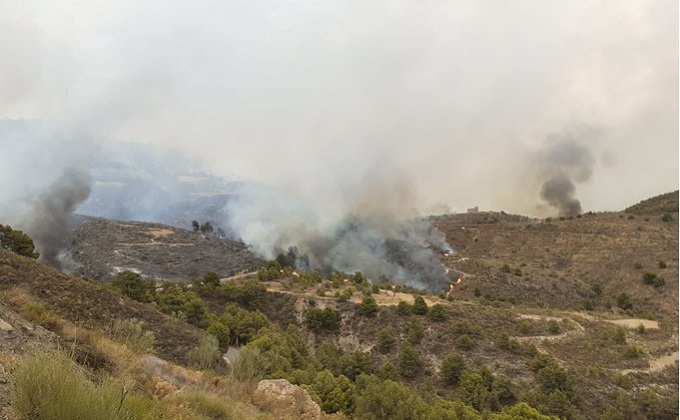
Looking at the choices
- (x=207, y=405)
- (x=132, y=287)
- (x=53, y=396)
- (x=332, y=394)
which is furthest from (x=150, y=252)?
(x=53, y=396)

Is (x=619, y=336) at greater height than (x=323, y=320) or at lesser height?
lesser

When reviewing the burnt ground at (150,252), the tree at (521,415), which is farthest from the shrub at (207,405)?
the burnt ground at (150,252)

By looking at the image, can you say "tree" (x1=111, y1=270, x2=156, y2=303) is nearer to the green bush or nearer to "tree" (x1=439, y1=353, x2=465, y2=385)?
"tree" (x1=439, y1=353, x2=465, y2=385)

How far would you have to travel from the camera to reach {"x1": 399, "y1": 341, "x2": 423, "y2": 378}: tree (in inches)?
1304

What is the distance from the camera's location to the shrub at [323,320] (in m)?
43.0

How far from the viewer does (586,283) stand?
7450cm

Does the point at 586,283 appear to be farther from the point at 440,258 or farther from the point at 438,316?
the point at 438,316

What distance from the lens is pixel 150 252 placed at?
6731cm

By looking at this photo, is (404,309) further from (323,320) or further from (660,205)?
(660,205)

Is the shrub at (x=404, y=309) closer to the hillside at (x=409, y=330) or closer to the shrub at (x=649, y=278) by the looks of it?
the hillside at (x=409, y=330)

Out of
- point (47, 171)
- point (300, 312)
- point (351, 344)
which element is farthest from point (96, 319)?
point (47, 171)

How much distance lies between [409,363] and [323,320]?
11445 mm

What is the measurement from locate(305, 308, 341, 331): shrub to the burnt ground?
75.9 feet

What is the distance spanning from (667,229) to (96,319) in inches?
3612
